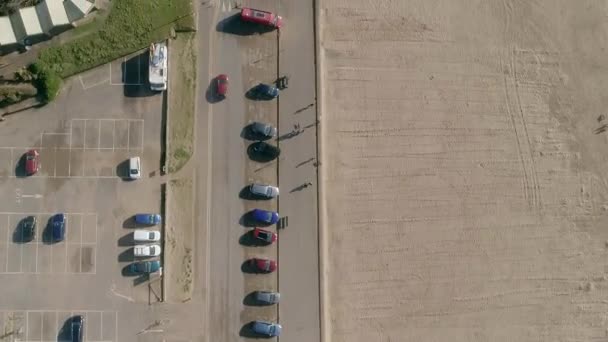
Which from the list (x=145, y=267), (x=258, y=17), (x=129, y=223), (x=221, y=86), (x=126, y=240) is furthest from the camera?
(x=258, y=17)

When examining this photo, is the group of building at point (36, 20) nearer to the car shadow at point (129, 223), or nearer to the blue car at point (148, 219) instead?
the car shadow at point (129, 223)

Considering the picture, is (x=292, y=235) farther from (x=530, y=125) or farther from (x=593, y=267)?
(x=593, y=267)

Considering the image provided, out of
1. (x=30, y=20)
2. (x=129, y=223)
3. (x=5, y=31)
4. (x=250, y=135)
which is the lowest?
(x=129, y=223)

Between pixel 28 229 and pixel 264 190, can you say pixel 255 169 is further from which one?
pixel 28 229

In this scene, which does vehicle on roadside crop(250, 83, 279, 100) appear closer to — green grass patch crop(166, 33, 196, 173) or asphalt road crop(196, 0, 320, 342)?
asphalt road crop(196, 0, 320, 342)

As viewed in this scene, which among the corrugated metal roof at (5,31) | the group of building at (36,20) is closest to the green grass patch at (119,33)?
the group of building at (36,20)

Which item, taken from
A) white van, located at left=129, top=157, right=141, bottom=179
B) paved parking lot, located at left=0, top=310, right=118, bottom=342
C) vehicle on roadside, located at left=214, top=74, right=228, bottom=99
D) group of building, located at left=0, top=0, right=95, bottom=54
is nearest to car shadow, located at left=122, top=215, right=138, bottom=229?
white van, located at left=129, top=157, right=141, bottom=179

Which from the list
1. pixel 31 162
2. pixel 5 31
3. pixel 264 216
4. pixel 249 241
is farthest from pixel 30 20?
pixel 249 241
